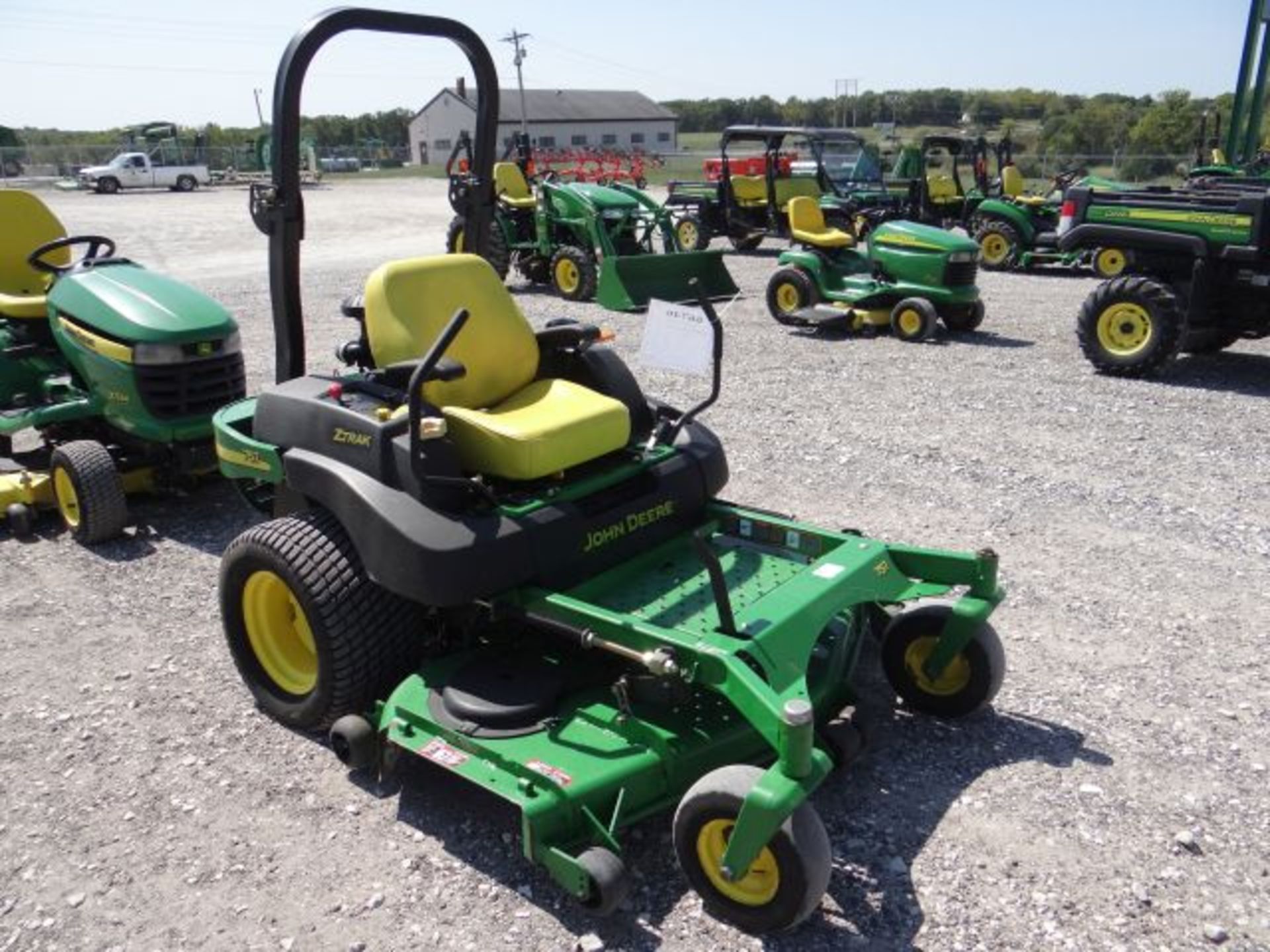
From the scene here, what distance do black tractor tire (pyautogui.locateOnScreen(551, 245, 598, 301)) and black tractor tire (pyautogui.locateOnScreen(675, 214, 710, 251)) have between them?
146 inches

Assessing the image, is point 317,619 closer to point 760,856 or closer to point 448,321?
point 448,321

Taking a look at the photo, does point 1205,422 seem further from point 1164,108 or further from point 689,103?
point 689,103

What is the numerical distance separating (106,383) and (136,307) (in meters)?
0.40

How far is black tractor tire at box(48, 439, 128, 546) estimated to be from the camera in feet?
15.5

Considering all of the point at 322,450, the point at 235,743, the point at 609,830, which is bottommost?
the point at 235,743

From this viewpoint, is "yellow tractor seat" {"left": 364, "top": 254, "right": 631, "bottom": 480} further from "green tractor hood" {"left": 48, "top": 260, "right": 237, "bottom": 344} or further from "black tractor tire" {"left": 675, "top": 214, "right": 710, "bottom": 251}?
"black tractor tire" {"left": 675, "top": 214, "right": 710, "bottom": 251}

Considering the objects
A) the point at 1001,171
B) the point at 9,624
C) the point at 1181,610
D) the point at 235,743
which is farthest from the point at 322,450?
the point at 1001,171

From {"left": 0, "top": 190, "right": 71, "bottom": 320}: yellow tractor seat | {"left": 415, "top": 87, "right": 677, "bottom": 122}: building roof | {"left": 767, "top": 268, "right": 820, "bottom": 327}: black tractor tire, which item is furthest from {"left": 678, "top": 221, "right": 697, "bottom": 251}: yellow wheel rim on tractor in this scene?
{"left": 415, "top": 87, "right": 677, "bottom": 122}: building roof

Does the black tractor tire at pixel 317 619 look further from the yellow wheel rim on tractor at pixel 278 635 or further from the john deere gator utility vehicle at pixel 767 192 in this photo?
the john deere gator utility vehicle at pixel 767 192

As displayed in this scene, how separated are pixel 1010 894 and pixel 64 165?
44.6 m

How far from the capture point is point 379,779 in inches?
120

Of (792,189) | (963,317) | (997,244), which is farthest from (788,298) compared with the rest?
(792,189)

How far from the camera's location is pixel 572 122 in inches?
2375

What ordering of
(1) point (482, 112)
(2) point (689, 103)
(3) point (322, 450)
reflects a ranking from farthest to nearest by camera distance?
(2) point (689, 103) → (1) point (482, 112) → (3) point (322, 450)
